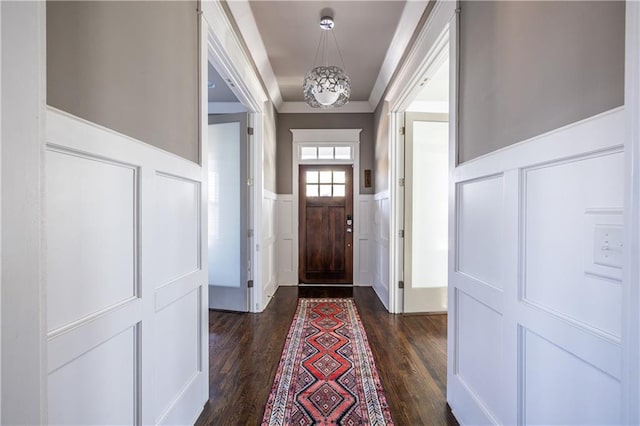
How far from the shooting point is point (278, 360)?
238 centimetres

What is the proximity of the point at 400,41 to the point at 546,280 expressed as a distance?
100 inches

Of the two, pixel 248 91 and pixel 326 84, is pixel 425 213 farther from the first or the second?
pixel 248 91

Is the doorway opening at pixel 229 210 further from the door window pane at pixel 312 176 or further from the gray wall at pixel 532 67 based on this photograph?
the gray wall at pixel 532 67

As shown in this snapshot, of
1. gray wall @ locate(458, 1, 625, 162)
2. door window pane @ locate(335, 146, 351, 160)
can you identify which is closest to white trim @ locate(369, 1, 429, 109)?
gray wall @ locate(458, 1, 625, 162)

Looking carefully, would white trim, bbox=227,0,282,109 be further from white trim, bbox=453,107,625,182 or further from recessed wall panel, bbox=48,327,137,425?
recessed wall panel, bbox=48,327,137,425

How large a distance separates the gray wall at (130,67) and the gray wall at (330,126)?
10.5ft

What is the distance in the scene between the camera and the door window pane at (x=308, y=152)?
16.1 ft

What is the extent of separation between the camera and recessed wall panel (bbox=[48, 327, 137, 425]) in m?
0.85

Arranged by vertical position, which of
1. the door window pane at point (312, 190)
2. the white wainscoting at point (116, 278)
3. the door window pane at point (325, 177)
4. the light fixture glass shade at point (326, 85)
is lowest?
the white wainscoting at point (116, 278)

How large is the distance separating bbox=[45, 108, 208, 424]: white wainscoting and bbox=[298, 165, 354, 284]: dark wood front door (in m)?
3.34

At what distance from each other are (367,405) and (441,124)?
3063 millimetres

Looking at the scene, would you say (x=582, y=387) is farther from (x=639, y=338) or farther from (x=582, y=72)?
(x=582, y=72)

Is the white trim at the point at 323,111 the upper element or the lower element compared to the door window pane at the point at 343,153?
upper

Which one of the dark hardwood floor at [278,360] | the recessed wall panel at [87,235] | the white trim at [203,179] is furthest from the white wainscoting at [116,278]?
the dark hardwood floor at [278,360]
